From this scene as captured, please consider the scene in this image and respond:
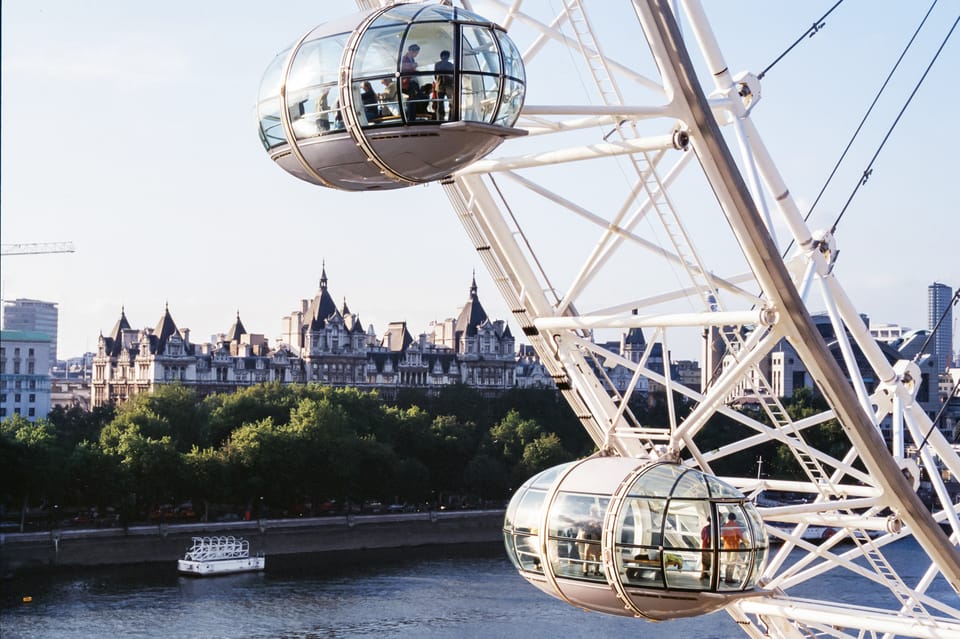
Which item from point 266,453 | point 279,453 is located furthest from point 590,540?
point 279,453

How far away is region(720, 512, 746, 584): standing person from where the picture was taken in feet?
37.2

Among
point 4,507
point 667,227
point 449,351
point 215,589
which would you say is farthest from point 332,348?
point 667,227

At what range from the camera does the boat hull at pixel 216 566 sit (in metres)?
46.8

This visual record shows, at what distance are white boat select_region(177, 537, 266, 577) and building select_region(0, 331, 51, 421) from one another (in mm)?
43179

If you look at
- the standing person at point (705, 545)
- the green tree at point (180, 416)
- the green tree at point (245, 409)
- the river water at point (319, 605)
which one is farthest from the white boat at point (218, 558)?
the standing person at point (705, 545)

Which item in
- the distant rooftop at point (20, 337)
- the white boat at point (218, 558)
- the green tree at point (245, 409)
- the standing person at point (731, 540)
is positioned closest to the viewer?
the standing person at point (731, 540)

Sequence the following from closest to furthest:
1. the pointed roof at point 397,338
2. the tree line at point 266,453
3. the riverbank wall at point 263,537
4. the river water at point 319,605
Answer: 1. the river water at point 319,605
2. the riverbank wall at point 263,537
3. the tree line at point 266,453
4. the pointed roof at point 397,338

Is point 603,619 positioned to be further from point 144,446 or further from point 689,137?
point 689,137

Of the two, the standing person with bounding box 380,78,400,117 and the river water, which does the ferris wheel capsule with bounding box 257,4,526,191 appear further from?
the river water

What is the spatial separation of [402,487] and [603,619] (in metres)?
22.3

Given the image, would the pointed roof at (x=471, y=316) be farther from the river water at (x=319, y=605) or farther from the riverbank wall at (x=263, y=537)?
the river water at (x=319, y=605)

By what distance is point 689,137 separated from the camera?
1052 cm

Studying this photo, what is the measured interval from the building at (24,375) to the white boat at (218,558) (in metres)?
43.2

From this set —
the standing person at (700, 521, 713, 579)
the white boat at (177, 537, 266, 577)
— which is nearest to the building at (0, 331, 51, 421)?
the white boat at (177, 537, 266, 577)
